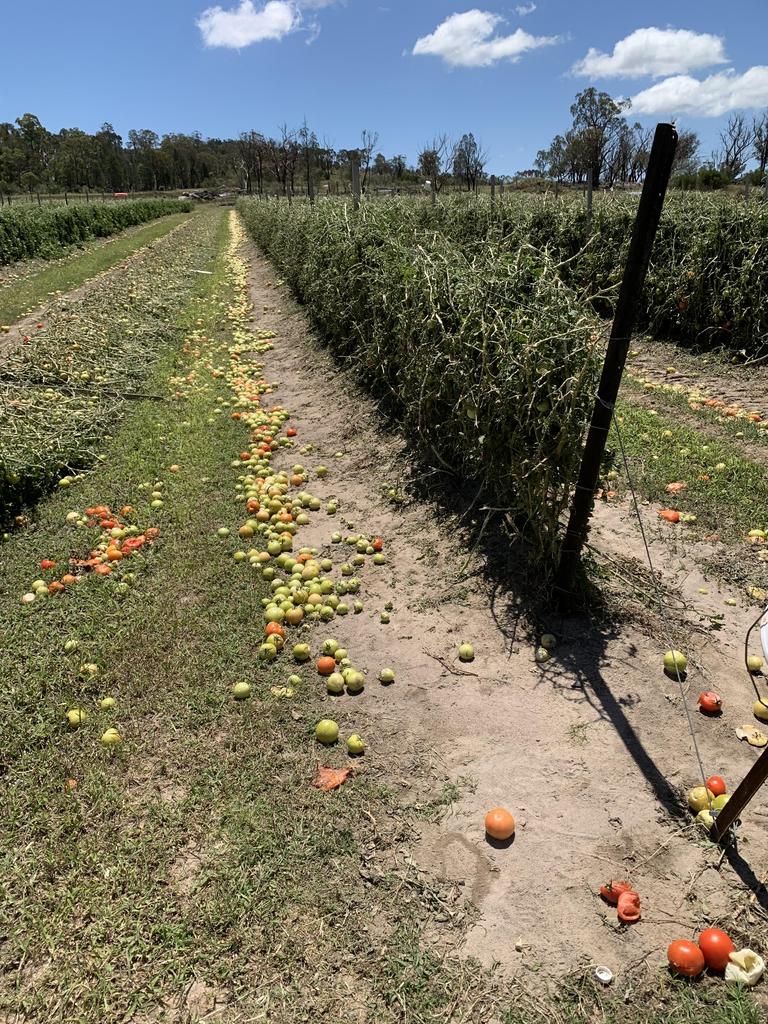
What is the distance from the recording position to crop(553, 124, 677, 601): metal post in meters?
2.67

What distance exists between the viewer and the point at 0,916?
2.52m

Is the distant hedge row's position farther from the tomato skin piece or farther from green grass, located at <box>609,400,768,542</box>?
the tomato skin piece

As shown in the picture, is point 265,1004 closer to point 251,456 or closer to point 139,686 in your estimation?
point 139,686

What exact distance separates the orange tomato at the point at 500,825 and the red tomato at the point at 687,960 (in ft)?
2.33

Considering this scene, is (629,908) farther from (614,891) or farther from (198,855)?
(198,855)

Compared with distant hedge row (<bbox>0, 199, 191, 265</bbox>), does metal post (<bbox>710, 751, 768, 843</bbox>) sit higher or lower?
lower

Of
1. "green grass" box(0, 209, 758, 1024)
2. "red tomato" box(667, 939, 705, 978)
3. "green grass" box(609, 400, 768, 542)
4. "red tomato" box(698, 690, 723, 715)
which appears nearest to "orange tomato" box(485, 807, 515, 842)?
"green grass" box(0, 209, 758, 1024)

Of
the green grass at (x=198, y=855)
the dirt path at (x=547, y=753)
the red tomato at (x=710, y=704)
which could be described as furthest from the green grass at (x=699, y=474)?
the green grass at (x=198, y=855)

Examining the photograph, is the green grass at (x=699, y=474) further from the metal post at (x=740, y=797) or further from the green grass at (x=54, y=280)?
the green grass at (x=54, y=280)

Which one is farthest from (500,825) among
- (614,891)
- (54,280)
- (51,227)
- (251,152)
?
(251,152)

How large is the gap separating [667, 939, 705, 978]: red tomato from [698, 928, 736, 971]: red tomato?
30mm

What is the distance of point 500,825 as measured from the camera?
2641mm

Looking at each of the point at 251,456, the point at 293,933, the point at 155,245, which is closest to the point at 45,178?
the point at 155,245

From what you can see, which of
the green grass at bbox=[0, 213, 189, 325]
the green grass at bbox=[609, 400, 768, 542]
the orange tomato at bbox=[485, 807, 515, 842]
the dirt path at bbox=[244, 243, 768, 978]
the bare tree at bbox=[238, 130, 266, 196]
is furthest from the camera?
the bare tree at bbox=[238, 130, 266, 196]
